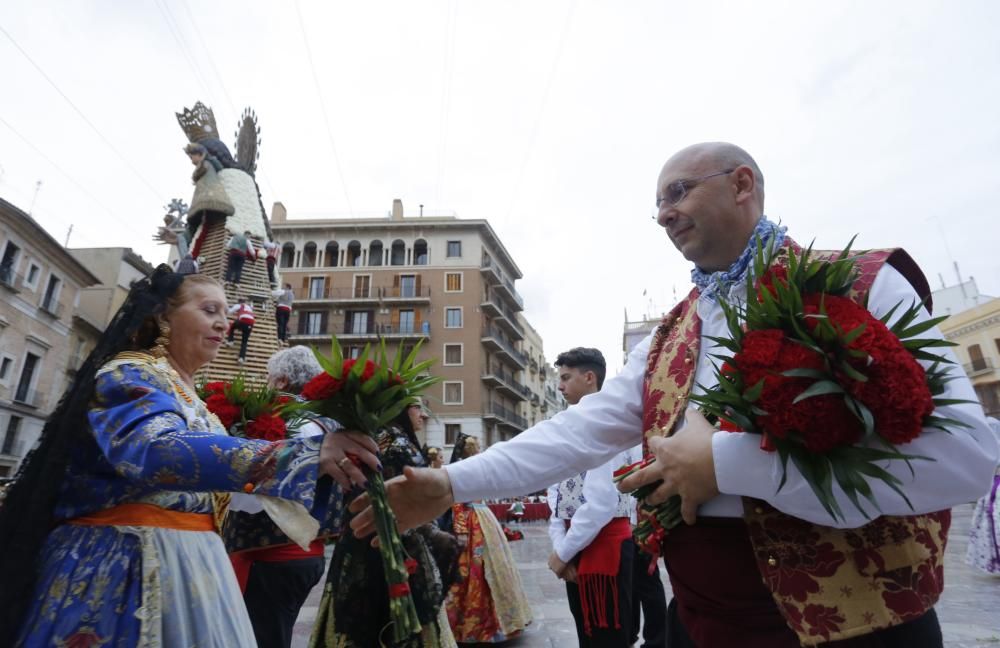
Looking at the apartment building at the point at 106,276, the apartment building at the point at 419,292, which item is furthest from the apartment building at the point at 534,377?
the apartment building at the point at 106,276

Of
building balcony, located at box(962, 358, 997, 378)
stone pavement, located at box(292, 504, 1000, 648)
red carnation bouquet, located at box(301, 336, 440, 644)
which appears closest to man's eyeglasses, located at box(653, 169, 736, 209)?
red carnation bouquet, located at box(301, 336, 440, 644)

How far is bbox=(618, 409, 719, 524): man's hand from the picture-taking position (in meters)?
1.20

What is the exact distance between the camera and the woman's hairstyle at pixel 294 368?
11.9 feet

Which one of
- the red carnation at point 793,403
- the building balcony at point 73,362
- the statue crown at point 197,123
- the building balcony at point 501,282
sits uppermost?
the building balcony at point 501,282

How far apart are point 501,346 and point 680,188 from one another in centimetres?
3774

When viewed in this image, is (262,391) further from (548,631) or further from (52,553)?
(548,631)

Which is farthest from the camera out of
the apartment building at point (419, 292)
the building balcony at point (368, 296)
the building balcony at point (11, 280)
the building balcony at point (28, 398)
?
the building balcony at point (368, 296)

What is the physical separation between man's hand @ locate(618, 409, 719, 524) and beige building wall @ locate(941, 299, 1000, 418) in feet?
137

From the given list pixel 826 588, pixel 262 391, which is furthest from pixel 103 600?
pixel 826 588

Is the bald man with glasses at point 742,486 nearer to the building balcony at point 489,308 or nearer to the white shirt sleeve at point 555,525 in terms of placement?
the white shirt sleeve at point 555,525

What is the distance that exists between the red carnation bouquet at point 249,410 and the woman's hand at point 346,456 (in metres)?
1.15

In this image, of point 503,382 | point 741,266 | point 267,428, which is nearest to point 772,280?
point 741,266

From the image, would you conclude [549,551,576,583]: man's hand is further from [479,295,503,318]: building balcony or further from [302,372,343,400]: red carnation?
[479,295,503,318]: building balcony

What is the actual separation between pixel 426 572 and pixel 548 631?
2.87 meters
